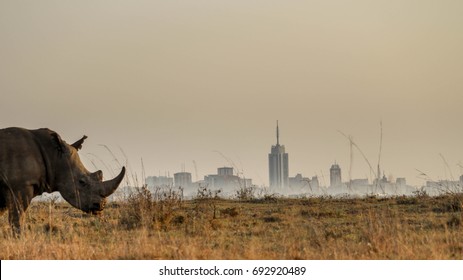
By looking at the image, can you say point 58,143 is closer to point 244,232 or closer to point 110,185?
point 110,185

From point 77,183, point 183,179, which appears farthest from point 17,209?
point 183,179

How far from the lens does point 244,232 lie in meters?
14.0

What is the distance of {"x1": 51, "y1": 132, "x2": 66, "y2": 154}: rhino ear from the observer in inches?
572

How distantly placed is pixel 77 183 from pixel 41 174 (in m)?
0.69

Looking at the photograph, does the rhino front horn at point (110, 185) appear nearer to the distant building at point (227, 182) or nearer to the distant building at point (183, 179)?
the distant building at point (183, 179)

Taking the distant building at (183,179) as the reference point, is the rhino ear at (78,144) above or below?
above

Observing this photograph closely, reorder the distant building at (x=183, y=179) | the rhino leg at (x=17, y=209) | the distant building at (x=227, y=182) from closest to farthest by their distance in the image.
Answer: the rhino leg at (x=17, y=209) < the distant building at (x=183, y=179) < the distant building at (x=227, y=182)

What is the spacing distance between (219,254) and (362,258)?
1905 millimetres

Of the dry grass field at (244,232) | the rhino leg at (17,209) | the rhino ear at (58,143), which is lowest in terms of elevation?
the dry grass field at (244,232)

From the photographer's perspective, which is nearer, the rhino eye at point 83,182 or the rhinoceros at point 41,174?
the rhinoceros at point 41,174

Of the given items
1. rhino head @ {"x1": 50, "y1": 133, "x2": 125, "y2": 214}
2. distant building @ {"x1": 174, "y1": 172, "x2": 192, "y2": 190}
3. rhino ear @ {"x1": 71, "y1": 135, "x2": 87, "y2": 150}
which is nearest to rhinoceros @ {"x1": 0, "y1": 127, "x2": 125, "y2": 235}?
rhino head @ {"x1": 50, "y1": 133, "x2": 125, "y2": 214}

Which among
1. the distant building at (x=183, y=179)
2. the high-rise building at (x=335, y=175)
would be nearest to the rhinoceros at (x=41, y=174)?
the distant building at (x=183, y=179)

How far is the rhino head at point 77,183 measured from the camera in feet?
48.0
